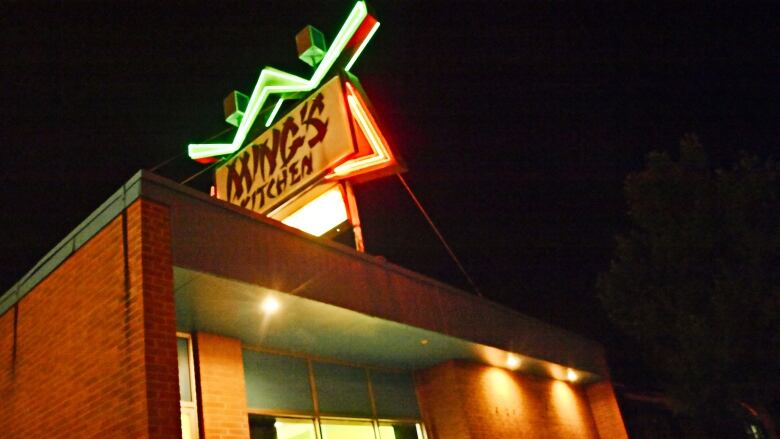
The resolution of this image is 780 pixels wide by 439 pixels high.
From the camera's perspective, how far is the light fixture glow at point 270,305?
7833mm

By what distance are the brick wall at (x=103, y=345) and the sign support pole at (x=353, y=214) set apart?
3870 millimetres

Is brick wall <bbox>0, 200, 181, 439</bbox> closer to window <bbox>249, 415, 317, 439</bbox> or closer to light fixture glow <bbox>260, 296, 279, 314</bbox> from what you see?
light fixture glow <bbox>260, 296, 279, 314</bbox>

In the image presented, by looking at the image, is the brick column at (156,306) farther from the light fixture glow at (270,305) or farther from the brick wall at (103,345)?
the light fixture glow at (270,305)

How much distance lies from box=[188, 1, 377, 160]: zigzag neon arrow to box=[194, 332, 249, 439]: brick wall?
16.0 feet

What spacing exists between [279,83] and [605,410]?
37.4ft

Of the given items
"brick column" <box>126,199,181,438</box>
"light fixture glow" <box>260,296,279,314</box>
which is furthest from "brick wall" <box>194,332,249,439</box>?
"brick column" <box>126,199,181,438</box>

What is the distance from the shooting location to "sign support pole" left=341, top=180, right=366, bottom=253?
1015 centimetres

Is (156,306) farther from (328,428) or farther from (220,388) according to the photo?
(328,428)

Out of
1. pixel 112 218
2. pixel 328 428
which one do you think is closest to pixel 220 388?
pixel 328 428

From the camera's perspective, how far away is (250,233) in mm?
7582


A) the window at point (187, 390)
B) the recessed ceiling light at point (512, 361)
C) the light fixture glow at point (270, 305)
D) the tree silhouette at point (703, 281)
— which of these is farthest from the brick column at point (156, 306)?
the tree silhouette at point (703, 281)

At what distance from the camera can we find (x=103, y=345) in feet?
20.7

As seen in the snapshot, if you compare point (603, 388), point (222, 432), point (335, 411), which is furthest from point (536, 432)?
point (222, 432)

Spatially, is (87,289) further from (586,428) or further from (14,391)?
(586,428)
